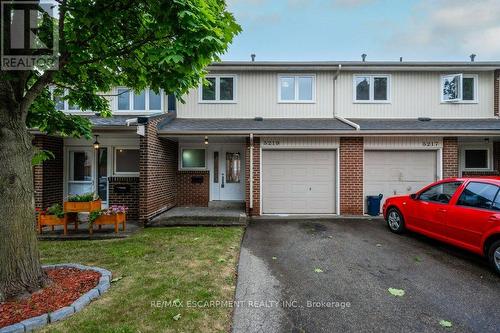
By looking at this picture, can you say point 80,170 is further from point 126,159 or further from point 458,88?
point 458,88

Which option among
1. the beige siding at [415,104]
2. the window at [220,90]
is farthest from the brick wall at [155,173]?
the beige siding at [415,104]

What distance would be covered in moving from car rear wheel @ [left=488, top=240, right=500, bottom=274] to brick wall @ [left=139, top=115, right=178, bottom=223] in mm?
8316

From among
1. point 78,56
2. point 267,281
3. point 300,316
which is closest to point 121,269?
point 267,281

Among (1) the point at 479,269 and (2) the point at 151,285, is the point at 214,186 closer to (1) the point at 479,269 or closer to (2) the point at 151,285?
(2) the point at 151,285

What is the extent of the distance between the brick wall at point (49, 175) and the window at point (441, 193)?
34.8 ft

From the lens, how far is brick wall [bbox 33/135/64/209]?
25.9 ft

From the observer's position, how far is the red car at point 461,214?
4598mm

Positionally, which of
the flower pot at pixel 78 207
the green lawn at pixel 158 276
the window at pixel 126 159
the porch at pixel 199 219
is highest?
the window at pixel 126 159

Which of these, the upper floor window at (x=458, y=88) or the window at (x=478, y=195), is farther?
the upper floor window at (x=458, y=88)

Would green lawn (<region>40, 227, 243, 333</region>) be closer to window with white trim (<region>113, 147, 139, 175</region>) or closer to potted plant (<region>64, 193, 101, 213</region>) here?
potted plant (<region>64, 193, 101, 213</region>)

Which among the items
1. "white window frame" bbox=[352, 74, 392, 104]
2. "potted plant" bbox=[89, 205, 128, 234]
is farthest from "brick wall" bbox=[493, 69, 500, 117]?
"potted plant" bbox=[89, 205, 128, 234]

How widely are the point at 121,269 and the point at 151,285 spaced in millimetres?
1042

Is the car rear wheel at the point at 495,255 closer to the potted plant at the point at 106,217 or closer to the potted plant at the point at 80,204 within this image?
the potted plant at the point at 106,217

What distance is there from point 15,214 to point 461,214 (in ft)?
26.1
